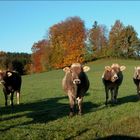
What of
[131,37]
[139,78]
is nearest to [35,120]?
[139,78]

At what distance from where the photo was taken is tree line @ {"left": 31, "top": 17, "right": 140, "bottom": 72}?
96938 mm

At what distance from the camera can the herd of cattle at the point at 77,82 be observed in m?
17.5

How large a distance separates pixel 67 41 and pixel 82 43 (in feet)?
12.5

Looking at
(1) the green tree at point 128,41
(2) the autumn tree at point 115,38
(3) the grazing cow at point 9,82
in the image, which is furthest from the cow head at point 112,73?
(1) the green tree at point 128,41

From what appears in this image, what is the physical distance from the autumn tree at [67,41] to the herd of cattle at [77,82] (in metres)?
68.9

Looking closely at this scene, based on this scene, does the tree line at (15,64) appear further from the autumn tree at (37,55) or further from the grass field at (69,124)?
the grass field at (69,124)

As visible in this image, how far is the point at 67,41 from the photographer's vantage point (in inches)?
3905

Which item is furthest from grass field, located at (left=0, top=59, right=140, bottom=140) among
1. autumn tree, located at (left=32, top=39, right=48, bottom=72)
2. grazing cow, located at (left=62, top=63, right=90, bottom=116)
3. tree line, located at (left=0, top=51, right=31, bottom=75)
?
autumn tree, located at (left=32, top=39, right=48, bottom=72)

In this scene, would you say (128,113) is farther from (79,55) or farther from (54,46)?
(54,46)

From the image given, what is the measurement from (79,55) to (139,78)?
71.6 meters

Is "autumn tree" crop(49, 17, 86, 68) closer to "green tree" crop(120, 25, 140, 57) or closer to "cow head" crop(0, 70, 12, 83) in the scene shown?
"green tree" crop(120, 25, 140, 57)

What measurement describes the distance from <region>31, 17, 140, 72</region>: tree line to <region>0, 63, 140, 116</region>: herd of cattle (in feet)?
227

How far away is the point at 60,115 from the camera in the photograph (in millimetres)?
17547

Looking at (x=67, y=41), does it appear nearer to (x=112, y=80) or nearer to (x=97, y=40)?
(x=97, y=40)
